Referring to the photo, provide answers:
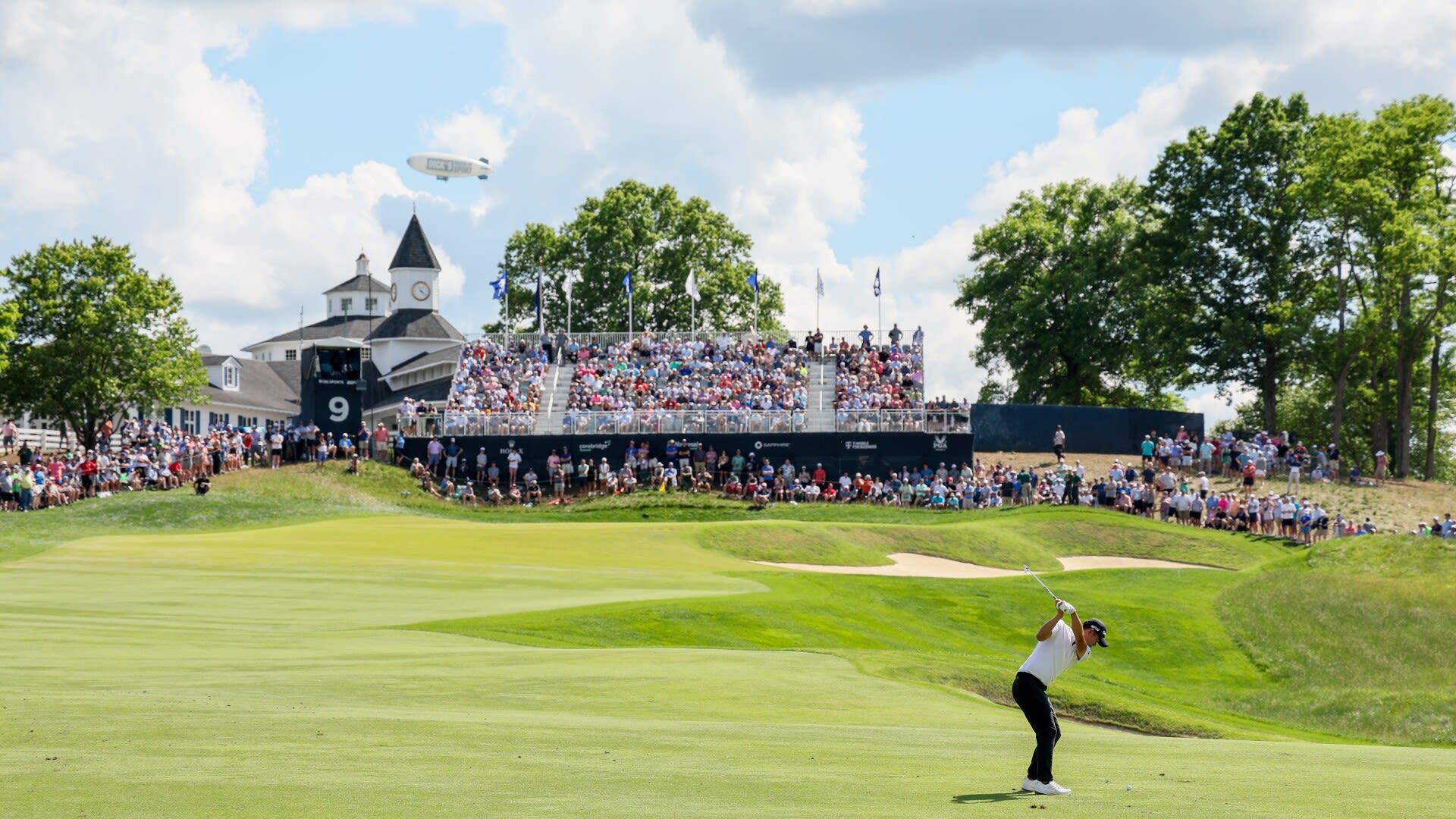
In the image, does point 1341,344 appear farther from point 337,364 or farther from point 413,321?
point 413,321

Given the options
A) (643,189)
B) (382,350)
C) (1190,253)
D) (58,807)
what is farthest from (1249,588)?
(382,350)

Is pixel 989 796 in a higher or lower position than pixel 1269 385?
Result: lower

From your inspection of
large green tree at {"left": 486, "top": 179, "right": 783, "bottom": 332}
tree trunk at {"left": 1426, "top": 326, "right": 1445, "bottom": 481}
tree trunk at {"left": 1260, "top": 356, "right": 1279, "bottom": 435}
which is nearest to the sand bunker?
tree trunk at {"left": 1426, "top": 326, "right": 1445, "bottom": 481}

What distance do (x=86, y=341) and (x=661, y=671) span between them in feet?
196

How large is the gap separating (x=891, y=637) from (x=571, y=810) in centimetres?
1936

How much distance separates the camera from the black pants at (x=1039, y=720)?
43.3 ft

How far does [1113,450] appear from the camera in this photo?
64688 millimetres

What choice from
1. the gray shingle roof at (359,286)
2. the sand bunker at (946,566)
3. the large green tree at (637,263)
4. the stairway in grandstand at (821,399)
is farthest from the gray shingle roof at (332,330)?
the sand bunker at (946,566)

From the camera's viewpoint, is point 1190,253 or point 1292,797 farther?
point 1190,253

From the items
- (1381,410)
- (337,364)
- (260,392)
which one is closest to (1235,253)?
(1381,410)

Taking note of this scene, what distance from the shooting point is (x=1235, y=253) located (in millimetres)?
74812

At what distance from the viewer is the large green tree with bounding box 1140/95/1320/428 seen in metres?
73.4

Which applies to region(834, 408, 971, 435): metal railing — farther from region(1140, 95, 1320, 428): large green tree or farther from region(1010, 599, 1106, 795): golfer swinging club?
region(1010, 599, 1106, 795): golfer swinging club

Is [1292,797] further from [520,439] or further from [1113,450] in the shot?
[1113,450]
